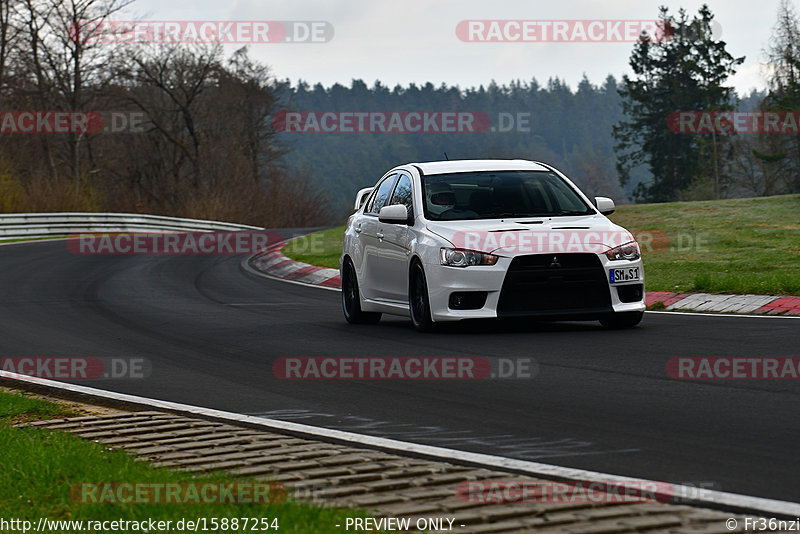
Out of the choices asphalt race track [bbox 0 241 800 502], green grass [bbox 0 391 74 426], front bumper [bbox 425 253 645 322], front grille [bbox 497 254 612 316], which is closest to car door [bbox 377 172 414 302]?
asphalt race track [bbox 0 241 800 502]

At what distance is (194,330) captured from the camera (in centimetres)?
1361

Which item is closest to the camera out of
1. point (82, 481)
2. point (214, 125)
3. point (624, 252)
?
point (82, 481)

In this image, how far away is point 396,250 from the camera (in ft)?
42.4

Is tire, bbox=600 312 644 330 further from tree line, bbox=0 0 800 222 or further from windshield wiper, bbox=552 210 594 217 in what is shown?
tree line, bbox=0 0 800 222

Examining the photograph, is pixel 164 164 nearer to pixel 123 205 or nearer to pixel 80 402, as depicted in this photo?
pixel 123 205

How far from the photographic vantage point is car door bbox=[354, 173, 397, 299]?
13531 millimetres

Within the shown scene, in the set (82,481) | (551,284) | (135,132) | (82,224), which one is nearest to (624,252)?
(551,284)

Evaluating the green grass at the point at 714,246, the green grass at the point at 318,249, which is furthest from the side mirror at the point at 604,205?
the green grass at the point at 318,249

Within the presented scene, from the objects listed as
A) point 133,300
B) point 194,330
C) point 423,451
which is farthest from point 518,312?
point 133,300

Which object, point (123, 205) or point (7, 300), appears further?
point (123, 205)

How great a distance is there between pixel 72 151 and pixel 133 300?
51230mm

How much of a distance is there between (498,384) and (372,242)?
512cm

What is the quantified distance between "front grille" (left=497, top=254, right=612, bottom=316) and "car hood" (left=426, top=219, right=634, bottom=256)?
0.11 m

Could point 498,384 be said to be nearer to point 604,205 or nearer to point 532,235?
point 532,235
